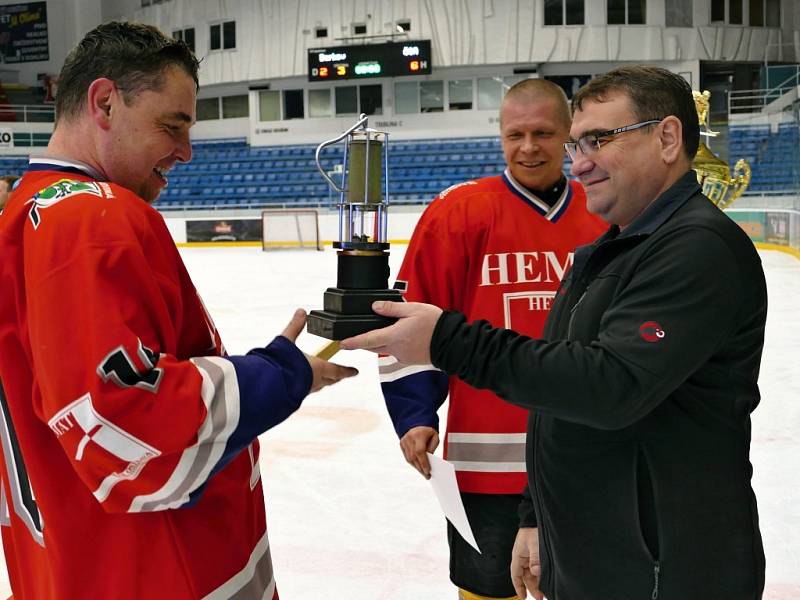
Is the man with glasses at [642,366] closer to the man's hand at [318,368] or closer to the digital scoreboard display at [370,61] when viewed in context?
the man's hand at [318,368]

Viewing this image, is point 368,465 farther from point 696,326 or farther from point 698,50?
point 698,50

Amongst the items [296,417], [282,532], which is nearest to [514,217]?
[282,532]

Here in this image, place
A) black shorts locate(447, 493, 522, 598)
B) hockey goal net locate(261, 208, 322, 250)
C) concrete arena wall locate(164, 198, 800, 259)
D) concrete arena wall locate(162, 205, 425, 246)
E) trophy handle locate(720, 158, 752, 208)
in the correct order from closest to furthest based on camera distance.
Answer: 1. black shorts locate(447, 493, 522, 598)
2. trophy handle locate(720, 158, 752, 208)
3. concrete arena wall locate(164, 198, 800, 259)
4. concrete arena wall locate(162, 205, 425, 246)
5. hockey goal net locate(261, 208, 322, 250)

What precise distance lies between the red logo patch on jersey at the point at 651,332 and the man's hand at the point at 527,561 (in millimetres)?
555

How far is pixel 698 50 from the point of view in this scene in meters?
19.0

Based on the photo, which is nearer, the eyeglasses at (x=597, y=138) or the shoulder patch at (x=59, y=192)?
the shoulder patch at (x=59, y=192)

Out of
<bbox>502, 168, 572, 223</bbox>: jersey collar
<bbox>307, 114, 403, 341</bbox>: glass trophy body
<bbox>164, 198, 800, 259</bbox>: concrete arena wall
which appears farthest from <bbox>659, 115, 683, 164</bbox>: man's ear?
<bbox>164, 198, 800, 259</bbox>: concrete arena wall

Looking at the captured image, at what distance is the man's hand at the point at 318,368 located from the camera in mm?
1037

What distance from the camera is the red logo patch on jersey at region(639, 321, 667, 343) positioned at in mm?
1003

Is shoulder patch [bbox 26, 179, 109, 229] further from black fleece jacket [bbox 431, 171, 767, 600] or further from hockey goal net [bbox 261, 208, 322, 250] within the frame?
hockey goal net [bbox 261, 208, 322, 250]

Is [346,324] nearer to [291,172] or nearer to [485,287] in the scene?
[485,287]

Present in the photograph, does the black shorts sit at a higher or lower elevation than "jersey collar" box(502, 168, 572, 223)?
lower

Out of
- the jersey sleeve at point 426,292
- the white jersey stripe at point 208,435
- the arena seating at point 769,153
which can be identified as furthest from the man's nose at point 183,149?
the arena seating at point 769,153

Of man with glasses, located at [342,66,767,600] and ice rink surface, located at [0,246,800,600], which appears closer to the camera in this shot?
man with glasses, located at [342,66,767,600]
